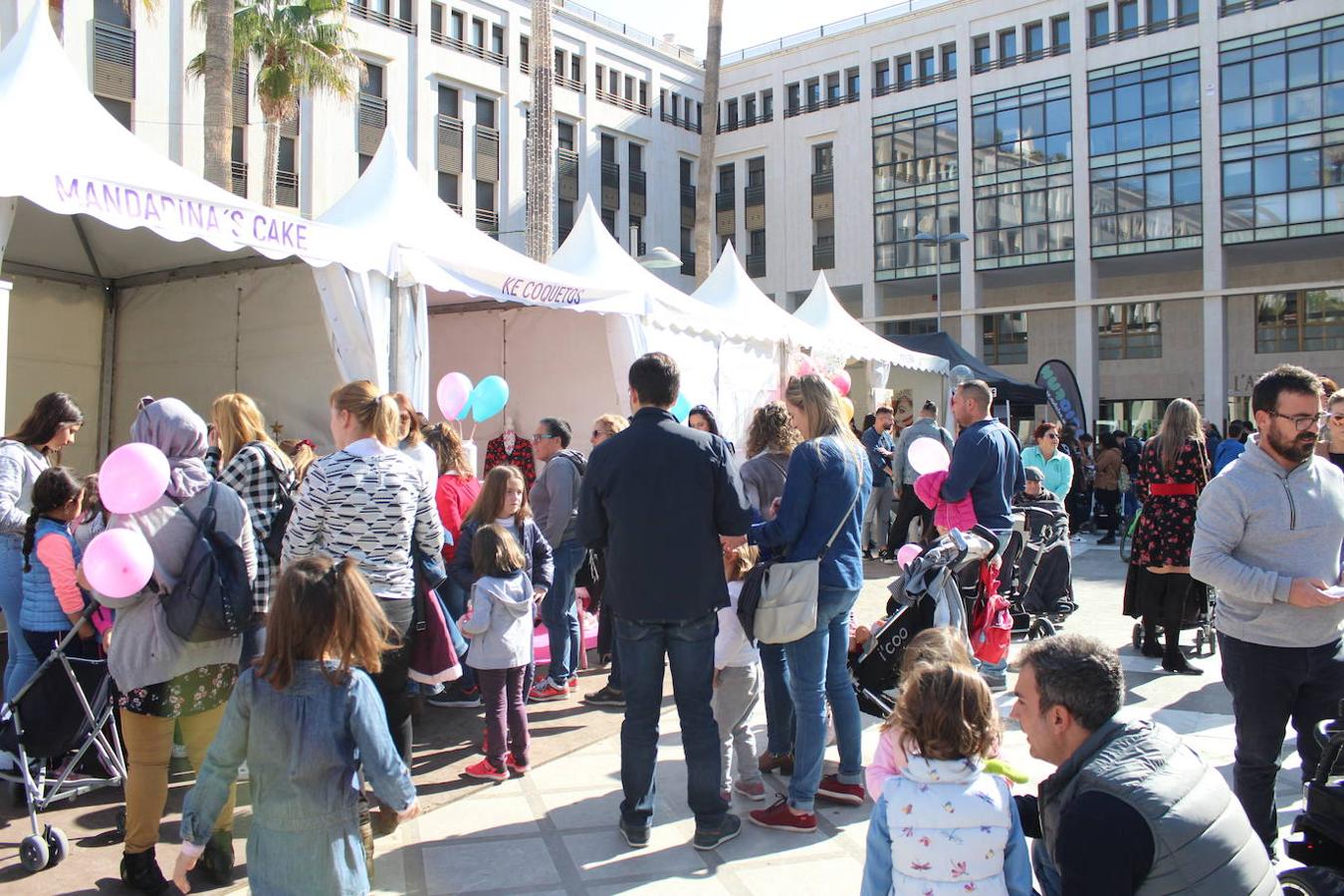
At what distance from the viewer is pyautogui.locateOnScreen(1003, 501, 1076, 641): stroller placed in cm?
721

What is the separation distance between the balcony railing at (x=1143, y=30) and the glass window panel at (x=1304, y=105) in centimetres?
351

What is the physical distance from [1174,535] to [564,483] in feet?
12.9

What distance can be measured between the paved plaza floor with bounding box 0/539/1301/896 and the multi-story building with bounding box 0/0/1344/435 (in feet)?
78.7

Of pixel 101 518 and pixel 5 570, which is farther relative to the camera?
pixel 5 570

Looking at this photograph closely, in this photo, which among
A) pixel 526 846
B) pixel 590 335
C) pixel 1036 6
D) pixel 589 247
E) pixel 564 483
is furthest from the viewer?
pixel 1036 6

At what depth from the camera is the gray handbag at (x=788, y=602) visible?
12.5ft

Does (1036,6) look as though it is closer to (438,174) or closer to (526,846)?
(438,174)

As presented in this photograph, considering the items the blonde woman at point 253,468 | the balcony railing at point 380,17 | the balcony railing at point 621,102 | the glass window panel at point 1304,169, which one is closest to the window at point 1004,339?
the glass window panel at point 1304,169

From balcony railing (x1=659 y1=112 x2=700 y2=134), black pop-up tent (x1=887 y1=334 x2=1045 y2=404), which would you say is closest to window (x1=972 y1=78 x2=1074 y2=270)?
balcony railing (x1=659 y1=112 x2=700 y2=134)

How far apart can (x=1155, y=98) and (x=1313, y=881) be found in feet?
111

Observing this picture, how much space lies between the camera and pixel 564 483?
5957 millimetres

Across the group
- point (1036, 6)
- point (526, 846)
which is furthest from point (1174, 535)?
point (1036, 6)

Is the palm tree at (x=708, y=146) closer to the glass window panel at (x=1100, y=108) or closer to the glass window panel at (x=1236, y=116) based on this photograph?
the glass window panel at (x=1100, y=108)

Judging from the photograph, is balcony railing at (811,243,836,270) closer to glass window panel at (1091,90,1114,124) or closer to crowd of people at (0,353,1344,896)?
glass window panel at (1091,90,1114,124)
